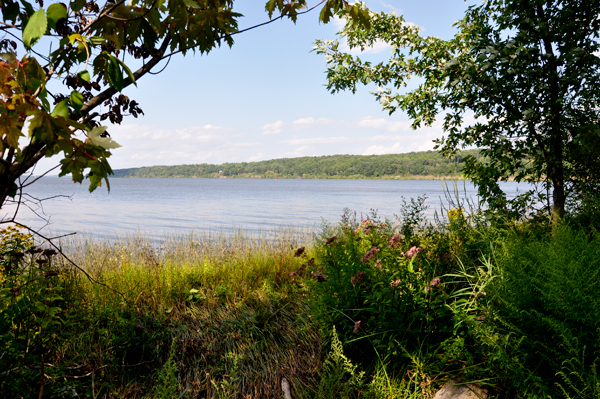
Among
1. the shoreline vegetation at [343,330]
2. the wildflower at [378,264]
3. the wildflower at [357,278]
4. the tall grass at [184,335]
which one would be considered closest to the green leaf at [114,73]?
the shoreline vegetation at [343,330]

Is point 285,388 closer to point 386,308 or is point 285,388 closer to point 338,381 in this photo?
point 338,381

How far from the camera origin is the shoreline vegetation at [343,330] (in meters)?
2.09

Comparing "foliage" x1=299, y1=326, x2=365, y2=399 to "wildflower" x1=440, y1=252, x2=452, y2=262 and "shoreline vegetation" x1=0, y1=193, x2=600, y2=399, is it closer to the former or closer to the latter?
"shoreline vegetation" x1=0, y1=193, x2=600, y2=399

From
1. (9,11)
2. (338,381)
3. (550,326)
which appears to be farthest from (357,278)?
(9,11)

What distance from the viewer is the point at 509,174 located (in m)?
4.84

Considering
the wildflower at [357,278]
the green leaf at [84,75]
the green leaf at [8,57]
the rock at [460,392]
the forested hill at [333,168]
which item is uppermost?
the forested hill at [333,168]

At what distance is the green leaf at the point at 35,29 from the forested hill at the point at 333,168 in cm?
4400

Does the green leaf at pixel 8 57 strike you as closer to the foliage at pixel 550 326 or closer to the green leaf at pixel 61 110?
the green leaf at pixel 61 110

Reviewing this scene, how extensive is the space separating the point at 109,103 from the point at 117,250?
18.4 feet

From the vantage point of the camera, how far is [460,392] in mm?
2201

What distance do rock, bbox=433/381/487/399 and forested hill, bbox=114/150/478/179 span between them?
4237 centimetres

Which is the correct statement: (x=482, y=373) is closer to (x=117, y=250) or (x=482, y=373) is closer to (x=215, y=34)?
(x=215, y=34)

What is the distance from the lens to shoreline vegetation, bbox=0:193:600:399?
6.84 feet

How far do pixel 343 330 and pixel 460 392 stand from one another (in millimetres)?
956
